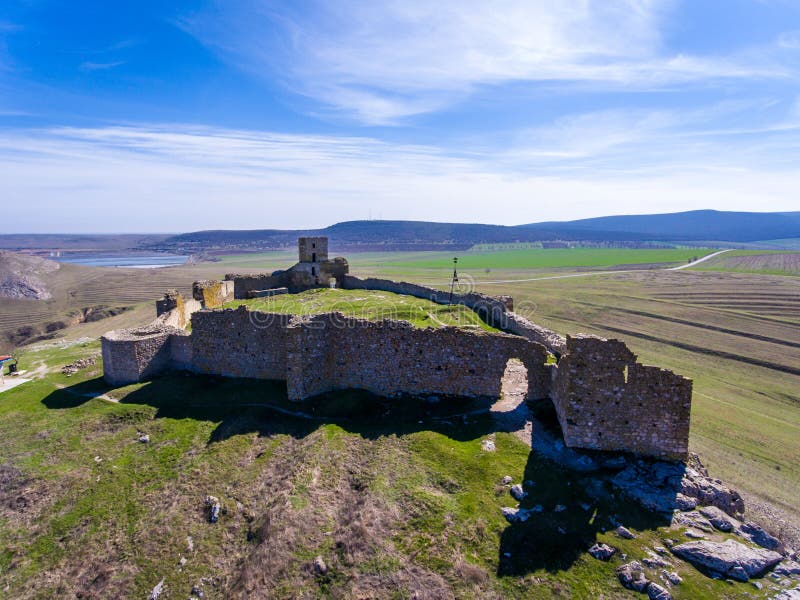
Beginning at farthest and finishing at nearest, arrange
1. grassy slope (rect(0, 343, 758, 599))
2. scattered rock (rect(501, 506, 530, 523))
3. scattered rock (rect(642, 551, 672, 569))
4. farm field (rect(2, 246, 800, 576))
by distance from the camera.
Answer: farm field (rect(2, 246, 800, 576)) → scattered rock (rect(501, 506, 530, 523)) → grassy slope (rect(0, 343, 758, 599)) → scattered rock (rect(642, 551, 672, 569))

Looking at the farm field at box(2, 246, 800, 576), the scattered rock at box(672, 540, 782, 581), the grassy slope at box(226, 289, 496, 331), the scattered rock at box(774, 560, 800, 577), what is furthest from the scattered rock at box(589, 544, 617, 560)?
the grassy slope at box(226, 289, 496, 331)

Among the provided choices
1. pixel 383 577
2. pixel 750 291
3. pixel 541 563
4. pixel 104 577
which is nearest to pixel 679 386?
pixel 541 563

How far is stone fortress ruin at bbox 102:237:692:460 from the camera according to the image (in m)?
14.5

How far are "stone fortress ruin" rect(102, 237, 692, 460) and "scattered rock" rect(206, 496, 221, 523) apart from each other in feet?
19.0

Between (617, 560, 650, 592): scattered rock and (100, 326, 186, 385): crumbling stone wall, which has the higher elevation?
(100, 326, 186, 385): crumbling stone wall

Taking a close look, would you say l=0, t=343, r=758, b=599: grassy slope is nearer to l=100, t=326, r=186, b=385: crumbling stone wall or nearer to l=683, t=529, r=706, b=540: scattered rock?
l=683, t=529, r=706, b=540: scattered rock

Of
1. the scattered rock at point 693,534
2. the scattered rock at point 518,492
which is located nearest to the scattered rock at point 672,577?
the scattered rock at point 693,534

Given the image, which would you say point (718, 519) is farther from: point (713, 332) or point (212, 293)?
point (713, 332)

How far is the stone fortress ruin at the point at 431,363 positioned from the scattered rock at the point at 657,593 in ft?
16.7

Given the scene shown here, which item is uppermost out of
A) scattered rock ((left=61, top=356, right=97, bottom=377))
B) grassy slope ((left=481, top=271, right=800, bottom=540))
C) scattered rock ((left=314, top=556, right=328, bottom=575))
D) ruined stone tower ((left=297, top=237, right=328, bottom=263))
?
ruined stone tower ((left=297, top=237, right=328, bottom=263))

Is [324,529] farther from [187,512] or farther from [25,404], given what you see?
[25,404]

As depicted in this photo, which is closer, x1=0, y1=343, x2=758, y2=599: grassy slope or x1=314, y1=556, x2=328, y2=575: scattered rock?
x1=0, y1=343, x2=758, y2=599: grassy slope

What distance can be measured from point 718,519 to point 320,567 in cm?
1148

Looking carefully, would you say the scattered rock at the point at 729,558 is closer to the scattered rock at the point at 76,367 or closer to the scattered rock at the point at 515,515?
the scattered rock at the point at 515,515
